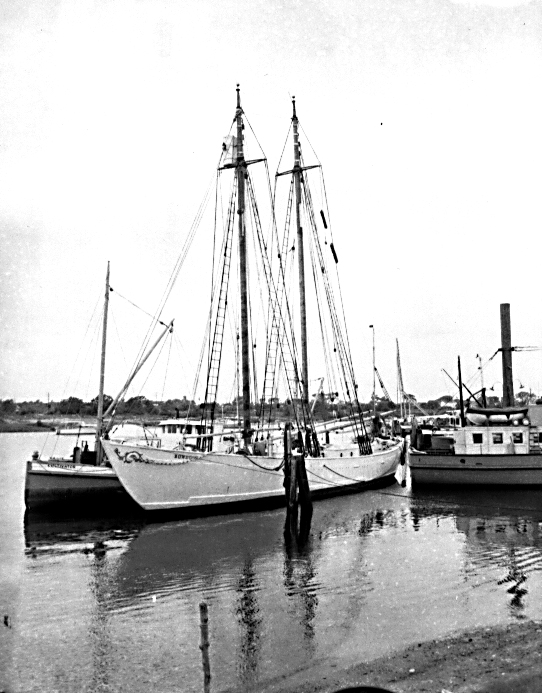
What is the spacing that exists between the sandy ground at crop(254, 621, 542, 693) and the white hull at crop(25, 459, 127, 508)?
2010cm

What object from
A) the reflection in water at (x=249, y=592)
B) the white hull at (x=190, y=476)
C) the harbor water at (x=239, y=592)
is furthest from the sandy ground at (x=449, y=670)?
the white hull at (x=190, y=476)

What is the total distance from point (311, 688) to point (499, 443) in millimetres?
29743

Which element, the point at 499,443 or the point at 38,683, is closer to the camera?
the point at 38,683

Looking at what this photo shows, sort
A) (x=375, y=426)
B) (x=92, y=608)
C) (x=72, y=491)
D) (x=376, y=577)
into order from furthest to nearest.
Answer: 1. (x=375, y=426)
2. (x=72, y=491)
3. (x=376, y=577)
4. (x=92, y=608)

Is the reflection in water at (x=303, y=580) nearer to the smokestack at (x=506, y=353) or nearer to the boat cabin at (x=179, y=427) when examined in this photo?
the boat cabin at (x=179, y=427)

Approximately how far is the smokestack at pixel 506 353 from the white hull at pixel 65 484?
31.3 metres

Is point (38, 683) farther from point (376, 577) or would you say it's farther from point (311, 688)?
point (376, 577)

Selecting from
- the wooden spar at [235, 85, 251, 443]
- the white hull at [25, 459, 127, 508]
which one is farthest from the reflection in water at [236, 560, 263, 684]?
the white hull at [25, 459, 127, 508]

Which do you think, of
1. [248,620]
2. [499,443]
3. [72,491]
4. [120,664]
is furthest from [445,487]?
[120,664]

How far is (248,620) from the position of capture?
44.7ft

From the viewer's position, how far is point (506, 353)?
48.8 meters

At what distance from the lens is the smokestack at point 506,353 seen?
48.8m

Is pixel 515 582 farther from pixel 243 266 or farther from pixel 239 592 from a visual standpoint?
pixel 243 266

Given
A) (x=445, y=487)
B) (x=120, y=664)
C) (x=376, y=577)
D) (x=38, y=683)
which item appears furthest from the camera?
(x=445, y=487)
